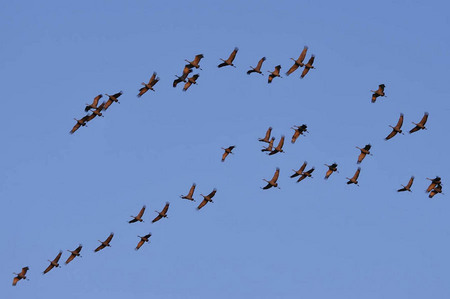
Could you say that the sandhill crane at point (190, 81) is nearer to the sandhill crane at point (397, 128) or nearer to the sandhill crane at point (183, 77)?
the sandhill crane at point (183, 77)

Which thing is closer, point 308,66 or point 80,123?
point 308,66

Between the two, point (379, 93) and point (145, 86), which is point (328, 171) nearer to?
point (379, 93)

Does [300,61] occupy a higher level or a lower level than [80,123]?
higher

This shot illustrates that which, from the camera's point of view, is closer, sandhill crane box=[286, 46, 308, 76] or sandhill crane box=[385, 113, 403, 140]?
sandhill crane box=[286, 46, 308, 76]

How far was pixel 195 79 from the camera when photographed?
149 meters

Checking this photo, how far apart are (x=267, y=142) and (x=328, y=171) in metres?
8.76

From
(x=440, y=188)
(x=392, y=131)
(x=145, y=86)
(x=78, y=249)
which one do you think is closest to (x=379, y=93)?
(x=392, y=131)

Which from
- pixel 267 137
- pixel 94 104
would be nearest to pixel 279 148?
pixel 267 137

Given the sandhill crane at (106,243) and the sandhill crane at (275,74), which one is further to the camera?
the sandhill crane at (106,243)

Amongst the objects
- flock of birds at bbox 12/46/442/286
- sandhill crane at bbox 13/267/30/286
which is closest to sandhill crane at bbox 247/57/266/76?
flock of birds at bbox 12/46/442/286

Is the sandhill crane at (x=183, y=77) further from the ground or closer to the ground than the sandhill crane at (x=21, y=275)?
further from the ground

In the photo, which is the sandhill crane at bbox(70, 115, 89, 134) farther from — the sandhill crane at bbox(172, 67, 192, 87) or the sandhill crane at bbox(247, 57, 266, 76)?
the sandhill crane at bbox(247, 57, 266, 76)

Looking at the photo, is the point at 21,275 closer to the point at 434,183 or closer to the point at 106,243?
the point at 106,243

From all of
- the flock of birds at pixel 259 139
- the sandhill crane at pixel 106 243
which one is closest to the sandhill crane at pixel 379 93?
the flock of birds at pixel 259 139
